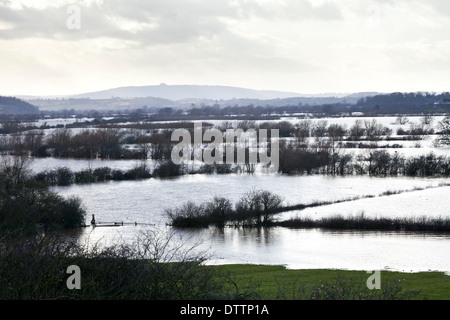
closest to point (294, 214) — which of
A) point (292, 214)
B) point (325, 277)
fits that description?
point (292, 214)

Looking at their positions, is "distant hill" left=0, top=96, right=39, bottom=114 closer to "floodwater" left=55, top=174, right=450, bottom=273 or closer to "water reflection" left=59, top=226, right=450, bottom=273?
"floodwater" left=55, top=174, right=450, bottom=273

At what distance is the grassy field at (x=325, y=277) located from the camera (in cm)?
1734

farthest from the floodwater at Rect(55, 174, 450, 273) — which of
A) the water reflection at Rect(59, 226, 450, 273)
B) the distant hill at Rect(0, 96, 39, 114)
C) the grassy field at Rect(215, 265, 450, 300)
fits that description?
the distant hill at Rect(0, 96, 39, 114)

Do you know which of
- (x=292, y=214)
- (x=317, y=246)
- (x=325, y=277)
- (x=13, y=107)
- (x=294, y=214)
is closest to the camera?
(x=325, y=277)

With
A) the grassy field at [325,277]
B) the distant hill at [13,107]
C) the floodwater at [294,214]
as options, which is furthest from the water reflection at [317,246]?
the distant hill at [13,107]

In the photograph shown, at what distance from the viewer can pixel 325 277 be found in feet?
64.7

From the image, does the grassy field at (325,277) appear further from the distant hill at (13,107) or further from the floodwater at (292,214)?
the distant hill at (13,107)

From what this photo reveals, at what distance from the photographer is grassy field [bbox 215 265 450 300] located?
17344 millimetres

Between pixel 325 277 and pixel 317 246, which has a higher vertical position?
pixel 325 277

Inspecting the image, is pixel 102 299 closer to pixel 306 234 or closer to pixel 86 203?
pixel 306 234

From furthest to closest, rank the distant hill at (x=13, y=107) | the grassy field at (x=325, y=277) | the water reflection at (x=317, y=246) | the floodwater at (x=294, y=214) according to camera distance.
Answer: the distant hill at (x=13, y=107)
the floodwater at (x=294, y=214)
the water reflection at (x=317, y=246)
the grassy field at (x=325, y=277)

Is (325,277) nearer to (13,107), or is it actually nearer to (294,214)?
(294,214)

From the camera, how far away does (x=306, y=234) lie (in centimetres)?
3155
